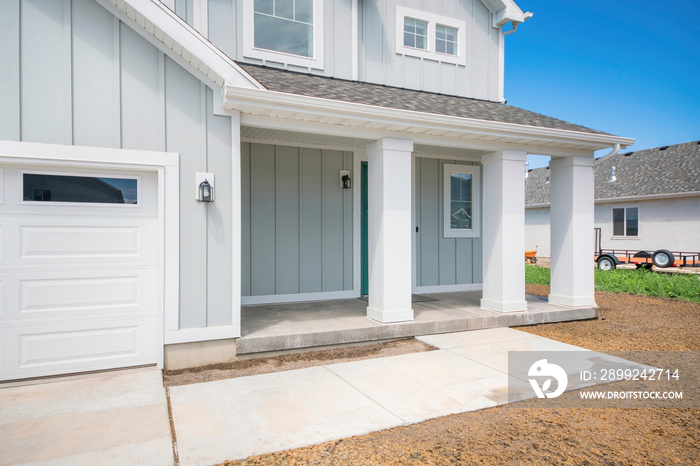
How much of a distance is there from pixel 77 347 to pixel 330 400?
2.57 metres

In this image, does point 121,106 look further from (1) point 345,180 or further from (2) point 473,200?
(2) point 473,200

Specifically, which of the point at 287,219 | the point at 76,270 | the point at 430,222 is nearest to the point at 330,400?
the point at 76,270

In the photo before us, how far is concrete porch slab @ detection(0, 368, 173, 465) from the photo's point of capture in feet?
8.72

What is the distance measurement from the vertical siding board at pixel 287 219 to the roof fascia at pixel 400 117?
208 cm

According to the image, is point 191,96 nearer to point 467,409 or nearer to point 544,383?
point 467,409

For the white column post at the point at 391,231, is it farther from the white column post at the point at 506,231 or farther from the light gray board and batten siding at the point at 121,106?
the light gray board and batten siding at the point at 121,106

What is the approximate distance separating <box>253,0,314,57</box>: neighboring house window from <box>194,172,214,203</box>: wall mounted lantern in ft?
9.82

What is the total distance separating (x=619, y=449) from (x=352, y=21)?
6669mm

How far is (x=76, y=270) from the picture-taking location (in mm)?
4121

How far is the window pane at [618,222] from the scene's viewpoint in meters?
18.8

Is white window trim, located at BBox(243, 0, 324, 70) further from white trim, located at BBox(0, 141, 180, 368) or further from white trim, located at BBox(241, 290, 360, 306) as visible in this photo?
white trim, located at BBox(241, 290, 360, 306)

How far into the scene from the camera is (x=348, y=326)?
204 inches

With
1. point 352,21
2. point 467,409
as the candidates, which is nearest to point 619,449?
point 467,409

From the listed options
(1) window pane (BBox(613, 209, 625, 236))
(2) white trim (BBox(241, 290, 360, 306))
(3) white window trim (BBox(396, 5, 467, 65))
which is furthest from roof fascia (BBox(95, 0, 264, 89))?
(1) window pane (BBox(613, 209, 625, 236))
